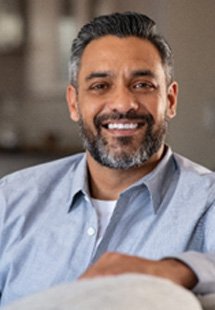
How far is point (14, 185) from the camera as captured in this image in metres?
1.73

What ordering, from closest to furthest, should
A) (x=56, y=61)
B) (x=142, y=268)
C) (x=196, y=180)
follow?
(x=142, y=268), (x=196, y=180), (x=56, y=61)

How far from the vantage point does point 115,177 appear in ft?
5.46

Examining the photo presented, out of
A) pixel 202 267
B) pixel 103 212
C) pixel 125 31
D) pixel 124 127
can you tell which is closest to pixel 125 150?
pixel 124 127

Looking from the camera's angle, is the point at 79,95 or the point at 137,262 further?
the point at 79,95

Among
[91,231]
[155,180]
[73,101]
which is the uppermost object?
[73,101]

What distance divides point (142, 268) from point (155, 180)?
61cm

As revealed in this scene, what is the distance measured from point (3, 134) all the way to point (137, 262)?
303 cm

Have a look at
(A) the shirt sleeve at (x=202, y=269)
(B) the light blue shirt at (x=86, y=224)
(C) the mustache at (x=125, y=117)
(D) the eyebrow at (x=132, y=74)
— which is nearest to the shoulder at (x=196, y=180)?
(B) the light blue shirt at (x=86, y=224)

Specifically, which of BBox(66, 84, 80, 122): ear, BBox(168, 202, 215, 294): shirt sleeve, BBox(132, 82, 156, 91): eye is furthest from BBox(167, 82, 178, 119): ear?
BBox(168, 202, 215, 294): shirt sleeve

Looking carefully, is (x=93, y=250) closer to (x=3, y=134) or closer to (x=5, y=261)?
(x=5, y=261)

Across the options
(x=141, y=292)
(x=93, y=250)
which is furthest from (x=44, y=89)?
(x=141, y=292)

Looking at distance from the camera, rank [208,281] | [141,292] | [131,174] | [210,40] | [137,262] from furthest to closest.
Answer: [210,40], [131,174], [208,281], [137,262], [141,292]

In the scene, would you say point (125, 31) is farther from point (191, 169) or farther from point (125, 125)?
point (191, 169)

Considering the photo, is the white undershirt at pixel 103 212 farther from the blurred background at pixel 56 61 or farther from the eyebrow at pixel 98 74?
the blurred background at pixel 56 61
